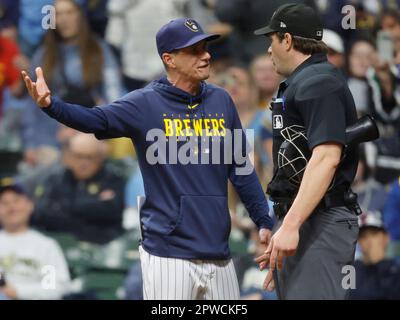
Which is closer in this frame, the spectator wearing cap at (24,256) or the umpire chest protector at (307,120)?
the umpire chest protector at (307,120)

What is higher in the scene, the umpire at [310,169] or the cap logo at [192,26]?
the cap logo at [192,26]

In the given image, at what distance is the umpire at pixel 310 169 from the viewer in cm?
426

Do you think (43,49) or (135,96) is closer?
(135,96)

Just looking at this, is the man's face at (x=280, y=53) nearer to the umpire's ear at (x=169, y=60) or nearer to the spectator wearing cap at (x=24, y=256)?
the umpire's ear at (x=169, y=60)

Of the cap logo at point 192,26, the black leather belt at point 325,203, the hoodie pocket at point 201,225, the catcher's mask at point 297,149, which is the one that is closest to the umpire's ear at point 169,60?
the cap logo at point 192,26

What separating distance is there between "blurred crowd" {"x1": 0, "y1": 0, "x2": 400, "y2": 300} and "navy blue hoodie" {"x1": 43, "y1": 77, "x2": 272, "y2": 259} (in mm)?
3179

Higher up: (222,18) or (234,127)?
(222,18)

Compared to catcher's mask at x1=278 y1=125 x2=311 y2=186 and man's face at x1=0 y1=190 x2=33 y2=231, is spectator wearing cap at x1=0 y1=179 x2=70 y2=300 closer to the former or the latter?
man's face at x1=0 y1=190 x2=33 y2=231

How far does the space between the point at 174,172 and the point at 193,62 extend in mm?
568

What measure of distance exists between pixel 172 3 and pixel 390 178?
2340 mm

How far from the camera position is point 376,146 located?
8.30 meters
